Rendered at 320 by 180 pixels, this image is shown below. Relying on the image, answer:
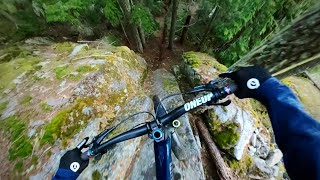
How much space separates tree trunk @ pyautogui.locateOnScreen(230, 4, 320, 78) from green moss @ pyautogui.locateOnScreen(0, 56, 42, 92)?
5.02 m

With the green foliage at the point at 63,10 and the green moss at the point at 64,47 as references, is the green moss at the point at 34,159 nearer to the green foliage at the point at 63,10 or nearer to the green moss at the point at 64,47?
the green moss at the point at 64,47

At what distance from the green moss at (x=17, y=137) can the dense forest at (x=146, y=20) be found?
9.80 feet

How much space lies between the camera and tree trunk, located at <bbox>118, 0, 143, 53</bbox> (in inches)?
269

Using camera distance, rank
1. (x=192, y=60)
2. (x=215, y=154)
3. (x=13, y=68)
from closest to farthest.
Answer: (x=215, y=154) < (x=13, y=68) < (x=192, y=60)

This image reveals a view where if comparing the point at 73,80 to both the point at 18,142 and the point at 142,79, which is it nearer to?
the point at 18,142

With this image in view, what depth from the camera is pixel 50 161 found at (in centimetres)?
381

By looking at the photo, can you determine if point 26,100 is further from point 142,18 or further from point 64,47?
point 142,18

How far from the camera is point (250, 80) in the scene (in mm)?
2281

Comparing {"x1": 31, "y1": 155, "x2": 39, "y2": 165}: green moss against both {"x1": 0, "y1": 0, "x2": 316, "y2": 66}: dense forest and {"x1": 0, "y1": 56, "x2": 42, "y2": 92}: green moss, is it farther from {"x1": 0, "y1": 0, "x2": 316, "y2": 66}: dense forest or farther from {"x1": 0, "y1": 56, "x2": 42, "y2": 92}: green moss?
{"x1": 0, "y1": 0, "x2": 316, "y2": 66}: dense forest

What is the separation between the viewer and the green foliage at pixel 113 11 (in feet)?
23.3

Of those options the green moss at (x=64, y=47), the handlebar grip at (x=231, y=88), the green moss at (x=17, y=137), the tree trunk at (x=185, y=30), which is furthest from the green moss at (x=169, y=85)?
the handlebar grip at (x=231, y=88)

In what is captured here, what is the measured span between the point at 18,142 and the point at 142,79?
392 centimetres

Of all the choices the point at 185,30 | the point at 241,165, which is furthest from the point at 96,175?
the point at 185,30

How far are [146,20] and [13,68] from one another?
3.78 meters
